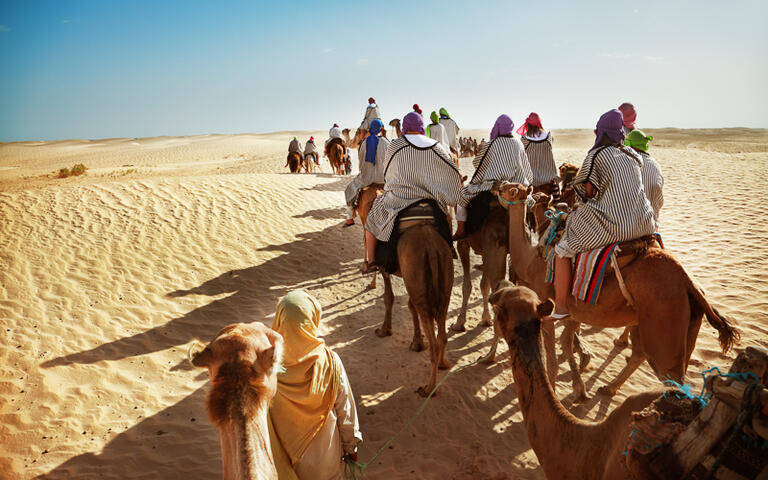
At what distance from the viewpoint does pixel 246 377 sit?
1637 mm

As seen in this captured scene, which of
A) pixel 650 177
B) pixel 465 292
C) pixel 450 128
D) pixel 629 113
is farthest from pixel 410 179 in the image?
pixel 450 128

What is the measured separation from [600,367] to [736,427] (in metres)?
4.89

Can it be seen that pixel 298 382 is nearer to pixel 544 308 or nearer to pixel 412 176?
pixel 544 308

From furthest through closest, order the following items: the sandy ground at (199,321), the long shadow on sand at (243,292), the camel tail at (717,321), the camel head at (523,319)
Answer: the long shadow on sand at (243,292), the sandy ground at (199,321), the camel tail at (717,321), the camel head at (523,319)

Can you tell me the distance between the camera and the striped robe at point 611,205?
12.9ft

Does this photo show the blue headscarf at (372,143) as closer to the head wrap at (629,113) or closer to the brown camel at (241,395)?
the head wrap at (629,113)

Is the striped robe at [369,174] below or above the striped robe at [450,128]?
below

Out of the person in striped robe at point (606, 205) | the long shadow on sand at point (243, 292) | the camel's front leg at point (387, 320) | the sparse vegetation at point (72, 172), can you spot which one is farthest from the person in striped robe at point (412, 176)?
the sparse vegetation at point (72, 172)

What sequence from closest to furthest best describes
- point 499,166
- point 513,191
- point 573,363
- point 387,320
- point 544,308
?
point 544,308 → point 513,191 → point 573,363 → point 499,166 → point 387,320

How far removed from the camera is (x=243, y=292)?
26.7 feet

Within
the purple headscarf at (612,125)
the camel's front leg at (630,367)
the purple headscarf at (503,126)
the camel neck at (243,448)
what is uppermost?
the purple headscarf at (503,126)

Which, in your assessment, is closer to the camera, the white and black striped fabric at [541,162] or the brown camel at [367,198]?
the white and black striped fabric at [541,162]

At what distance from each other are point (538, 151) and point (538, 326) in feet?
17.7

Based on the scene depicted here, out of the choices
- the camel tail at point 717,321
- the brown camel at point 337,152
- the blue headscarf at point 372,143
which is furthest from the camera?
the brown camel at point 337,152
